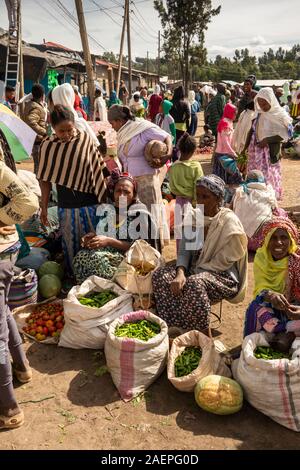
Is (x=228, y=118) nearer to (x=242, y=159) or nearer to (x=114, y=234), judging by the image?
(x=242, y=159)

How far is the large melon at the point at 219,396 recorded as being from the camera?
251 cm

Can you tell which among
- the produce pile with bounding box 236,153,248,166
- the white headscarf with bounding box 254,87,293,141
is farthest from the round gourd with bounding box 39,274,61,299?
the produce pile with bounding box 236,153,248,166

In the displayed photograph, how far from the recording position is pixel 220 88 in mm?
9289

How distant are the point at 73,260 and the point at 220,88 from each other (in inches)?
271

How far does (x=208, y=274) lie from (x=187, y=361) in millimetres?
739

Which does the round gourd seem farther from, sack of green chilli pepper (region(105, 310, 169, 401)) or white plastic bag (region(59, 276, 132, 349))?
sack of green chilli pepper (region(105, 310, 169, 401))

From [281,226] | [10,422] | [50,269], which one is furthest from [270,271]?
[50,269]

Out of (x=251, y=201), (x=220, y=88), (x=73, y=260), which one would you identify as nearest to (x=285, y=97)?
(x=220, y=88)

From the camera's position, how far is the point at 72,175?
3.87 m

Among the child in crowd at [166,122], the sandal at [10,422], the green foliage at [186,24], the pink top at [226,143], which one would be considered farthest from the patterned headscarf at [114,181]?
the green foliage at [186,24]

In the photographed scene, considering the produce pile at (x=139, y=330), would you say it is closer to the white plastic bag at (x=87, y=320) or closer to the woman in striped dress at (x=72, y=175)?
the white plastic bag at (x=87, y=320)

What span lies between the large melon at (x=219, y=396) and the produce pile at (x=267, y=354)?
0.24m

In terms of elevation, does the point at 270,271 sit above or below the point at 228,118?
below

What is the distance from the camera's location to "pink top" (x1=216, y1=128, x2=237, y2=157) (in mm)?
7293
